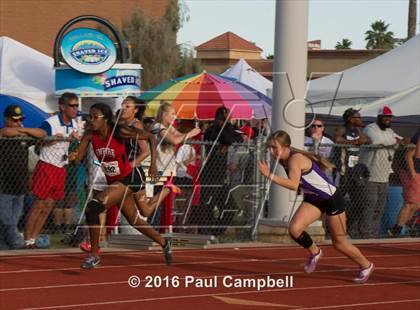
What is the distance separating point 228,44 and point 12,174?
54.8 metres

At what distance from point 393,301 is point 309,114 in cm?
1166

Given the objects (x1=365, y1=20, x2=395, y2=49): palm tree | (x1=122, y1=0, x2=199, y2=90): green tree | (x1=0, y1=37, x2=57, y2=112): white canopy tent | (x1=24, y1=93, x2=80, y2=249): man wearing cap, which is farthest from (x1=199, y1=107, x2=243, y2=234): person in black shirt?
(x1=365, y1=20, x2=395, y2=49): palm tree

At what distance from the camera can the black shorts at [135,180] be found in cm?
1228

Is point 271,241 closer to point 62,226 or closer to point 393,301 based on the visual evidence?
point 62,226

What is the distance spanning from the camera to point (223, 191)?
1661cm

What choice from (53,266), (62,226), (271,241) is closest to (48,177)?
(62,226)

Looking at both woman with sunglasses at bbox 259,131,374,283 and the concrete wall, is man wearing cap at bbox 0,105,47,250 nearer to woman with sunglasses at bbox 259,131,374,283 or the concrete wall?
woman with sunglasses at bbox 259,131,374,283

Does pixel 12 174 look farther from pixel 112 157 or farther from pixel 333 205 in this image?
pixel 333 205

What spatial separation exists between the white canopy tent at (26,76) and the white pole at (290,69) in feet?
26.9

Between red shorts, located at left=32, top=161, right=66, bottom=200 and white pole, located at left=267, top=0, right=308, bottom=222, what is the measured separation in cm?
360

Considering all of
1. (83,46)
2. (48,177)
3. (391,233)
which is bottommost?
(391,233)

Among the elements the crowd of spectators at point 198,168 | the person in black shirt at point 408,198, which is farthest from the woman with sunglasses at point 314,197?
the person in black shirt at point 408,198

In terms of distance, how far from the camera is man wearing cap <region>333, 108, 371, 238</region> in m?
17.2

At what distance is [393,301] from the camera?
34.2 ft
